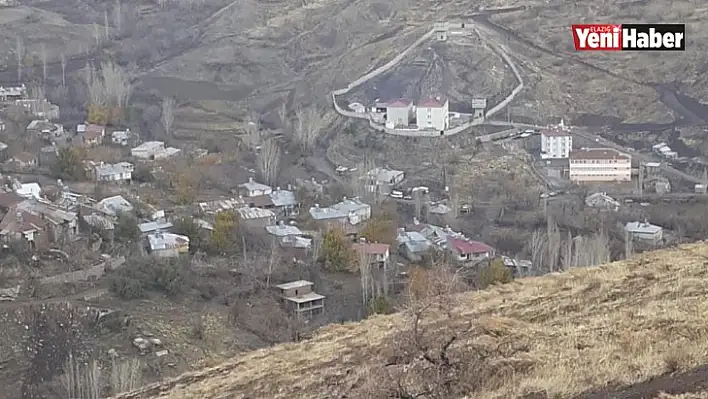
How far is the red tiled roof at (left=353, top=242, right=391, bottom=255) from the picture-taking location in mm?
16016

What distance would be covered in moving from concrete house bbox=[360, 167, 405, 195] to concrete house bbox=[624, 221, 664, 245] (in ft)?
18.4

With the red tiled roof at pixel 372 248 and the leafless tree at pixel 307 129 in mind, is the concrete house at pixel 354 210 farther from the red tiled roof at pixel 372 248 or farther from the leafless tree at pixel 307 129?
the leafless tree at pixel 307 129

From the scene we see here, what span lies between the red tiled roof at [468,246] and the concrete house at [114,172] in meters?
8.13

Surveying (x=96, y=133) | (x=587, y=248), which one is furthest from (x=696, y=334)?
(x=96, y=133)

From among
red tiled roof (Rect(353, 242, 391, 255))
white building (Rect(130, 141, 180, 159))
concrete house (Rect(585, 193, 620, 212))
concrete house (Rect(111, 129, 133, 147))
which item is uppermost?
concrete house (Rect(111, 129, 133, 147))

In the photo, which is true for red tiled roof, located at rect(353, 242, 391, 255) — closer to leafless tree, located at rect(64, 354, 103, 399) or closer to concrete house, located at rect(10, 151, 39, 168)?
leafless tree, located at rect(64, 354, 103, 399)

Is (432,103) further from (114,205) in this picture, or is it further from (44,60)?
(44,60)

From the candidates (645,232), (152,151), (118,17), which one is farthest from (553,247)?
(118,17)

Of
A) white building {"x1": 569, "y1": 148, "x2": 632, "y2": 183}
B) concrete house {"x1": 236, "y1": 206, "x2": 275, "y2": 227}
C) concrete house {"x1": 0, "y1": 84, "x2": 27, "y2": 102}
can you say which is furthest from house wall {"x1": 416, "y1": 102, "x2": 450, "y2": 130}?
concrete house {"x1": 0, "y1": 84, "x2": 27, "y2": 102}

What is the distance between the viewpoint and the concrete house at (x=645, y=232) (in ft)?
57.0

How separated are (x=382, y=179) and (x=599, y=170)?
492 cm

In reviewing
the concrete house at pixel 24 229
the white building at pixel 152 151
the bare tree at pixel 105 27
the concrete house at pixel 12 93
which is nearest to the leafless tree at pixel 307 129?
the white building at pixel 152 151

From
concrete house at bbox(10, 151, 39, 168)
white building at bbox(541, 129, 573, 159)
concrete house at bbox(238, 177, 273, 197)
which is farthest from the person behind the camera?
white building at bbox(541, 129, 573, 159)

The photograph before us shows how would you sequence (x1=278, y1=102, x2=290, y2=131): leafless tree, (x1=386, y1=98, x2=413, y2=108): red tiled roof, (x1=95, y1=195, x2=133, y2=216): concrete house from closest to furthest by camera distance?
(x1=95, y1=195, x2=133, y2=216): concrete house, (x1=386, y1=98, x2=413, y2=108): red tiled roof, (x1=278, y1=102, x2=290, y2=131): leafless tree
